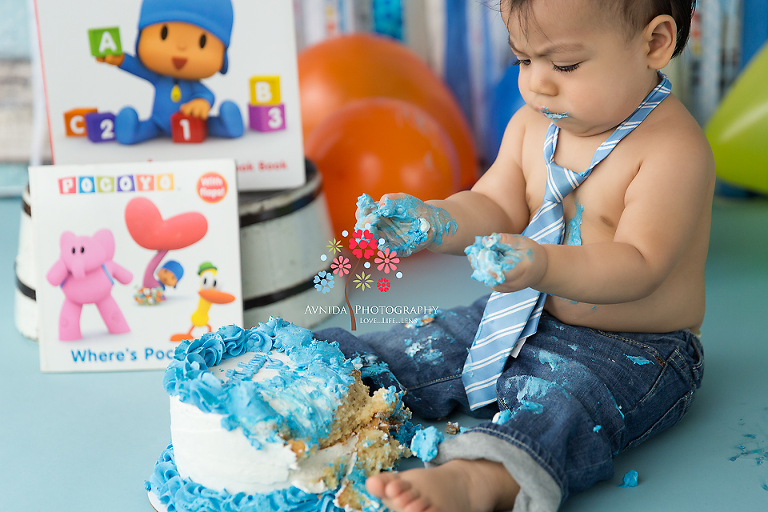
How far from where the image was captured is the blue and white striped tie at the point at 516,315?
1000 millimetres

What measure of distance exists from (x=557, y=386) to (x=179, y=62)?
951 millimetres

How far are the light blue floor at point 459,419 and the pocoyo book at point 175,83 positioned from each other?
15.3 inches

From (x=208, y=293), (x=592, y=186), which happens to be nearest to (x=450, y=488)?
(x=592, y=186)

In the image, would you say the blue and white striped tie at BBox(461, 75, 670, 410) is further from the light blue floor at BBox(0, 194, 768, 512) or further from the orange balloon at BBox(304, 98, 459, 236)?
the orange balloon at BBox(304, 98, 459, 236)

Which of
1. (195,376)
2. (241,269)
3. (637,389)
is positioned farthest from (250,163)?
(637,389)

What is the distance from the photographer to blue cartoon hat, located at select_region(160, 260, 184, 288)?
52.2 inches

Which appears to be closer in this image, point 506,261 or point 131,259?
point 506,261

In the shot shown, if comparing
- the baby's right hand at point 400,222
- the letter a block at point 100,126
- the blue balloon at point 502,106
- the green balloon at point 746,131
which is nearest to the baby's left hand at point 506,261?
the baby's right hand at point 400,222

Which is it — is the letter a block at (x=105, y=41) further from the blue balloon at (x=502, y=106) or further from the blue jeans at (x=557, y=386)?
the blue balloon at (x=502, y=106)

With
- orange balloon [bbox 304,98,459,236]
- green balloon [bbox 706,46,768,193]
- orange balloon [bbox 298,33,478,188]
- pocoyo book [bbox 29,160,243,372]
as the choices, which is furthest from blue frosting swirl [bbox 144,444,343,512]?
green balloon [bbox 706,46,768,193]

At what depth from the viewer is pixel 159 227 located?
132 centimetres

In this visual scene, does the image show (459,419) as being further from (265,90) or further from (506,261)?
(265,90)

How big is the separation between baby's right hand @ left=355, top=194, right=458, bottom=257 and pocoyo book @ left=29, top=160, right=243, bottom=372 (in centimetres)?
48

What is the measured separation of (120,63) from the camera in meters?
1.42
